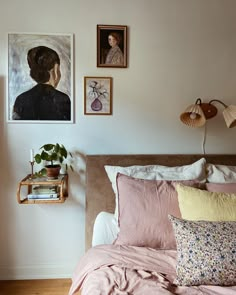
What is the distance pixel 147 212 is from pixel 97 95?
3.58ft

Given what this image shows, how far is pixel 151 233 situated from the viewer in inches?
70.8

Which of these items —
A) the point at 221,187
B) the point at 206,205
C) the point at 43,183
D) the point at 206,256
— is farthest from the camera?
the point at 43,183

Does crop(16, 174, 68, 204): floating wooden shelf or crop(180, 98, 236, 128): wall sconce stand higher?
crop(180, 98, 236, 128): wall sconce

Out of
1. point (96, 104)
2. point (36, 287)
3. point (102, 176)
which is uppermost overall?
point (96, 104)

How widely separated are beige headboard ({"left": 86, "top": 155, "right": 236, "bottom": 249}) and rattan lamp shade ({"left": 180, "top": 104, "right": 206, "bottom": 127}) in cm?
29

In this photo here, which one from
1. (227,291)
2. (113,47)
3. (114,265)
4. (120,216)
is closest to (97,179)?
(120,216)

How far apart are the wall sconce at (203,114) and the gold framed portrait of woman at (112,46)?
2.16 feet

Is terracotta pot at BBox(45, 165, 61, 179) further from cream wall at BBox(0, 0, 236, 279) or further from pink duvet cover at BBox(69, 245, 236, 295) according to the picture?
pink duvet cover at BBox(69, 245, 236, 295)

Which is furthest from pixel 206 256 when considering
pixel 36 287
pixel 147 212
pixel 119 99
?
pixel 36 287

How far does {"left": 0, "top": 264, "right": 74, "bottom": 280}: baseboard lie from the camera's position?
8.15ft

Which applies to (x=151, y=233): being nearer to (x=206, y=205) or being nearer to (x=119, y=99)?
(x=206, y=205)

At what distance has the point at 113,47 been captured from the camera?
95.7 inches

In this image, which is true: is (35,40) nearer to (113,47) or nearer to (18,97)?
(18,97)

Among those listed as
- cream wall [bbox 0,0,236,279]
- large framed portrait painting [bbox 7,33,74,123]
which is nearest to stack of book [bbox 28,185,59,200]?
cream wall [bbox 0,0,236,279]
